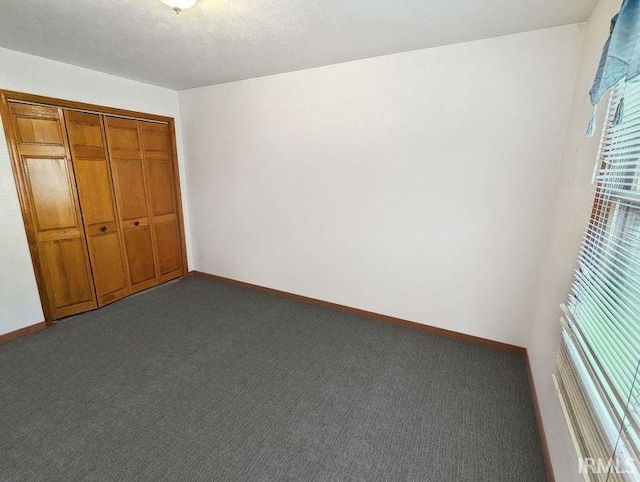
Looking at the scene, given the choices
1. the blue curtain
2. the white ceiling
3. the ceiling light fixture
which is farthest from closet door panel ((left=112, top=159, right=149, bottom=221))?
the blue curtain

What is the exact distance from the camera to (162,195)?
13.0 feet

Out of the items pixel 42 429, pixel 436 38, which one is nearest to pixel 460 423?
pixel 42 429

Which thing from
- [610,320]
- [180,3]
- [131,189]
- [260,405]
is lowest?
[260,405]

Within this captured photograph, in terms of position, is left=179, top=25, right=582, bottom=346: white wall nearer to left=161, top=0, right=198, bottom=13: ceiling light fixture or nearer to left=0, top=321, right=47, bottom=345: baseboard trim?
left=161, top=0, right=198, bottom=13: ceiling light fixture

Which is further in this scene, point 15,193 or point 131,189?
point 131,189

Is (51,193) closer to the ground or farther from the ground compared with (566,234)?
farther from the ground

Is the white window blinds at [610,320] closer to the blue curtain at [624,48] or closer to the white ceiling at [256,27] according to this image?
the blue curtain at [624,48]

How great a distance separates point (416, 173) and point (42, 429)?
3.21 m

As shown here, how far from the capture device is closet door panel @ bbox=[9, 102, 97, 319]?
8.94 feet

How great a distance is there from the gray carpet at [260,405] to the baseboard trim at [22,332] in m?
0.11

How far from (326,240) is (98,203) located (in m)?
2.58

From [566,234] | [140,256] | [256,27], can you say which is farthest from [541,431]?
[140,256]

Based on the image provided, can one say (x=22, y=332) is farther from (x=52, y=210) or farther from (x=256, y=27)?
(x=256, y=27)

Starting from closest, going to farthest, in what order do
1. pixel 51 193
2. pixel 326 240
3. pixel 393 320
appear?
pixel 51 193 < pixel 393 320 < pixel 326 240
